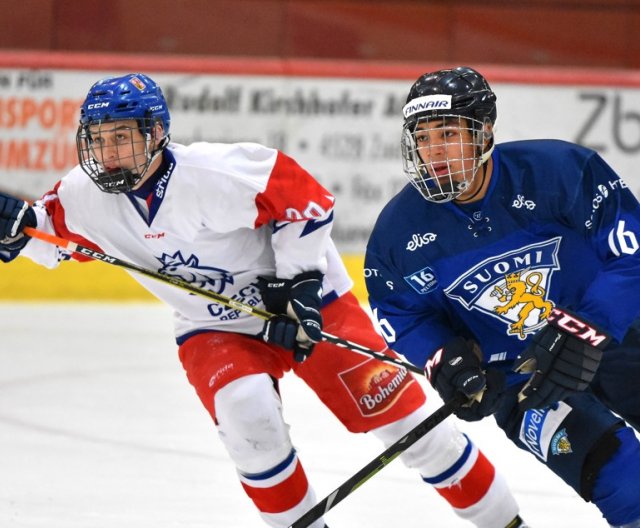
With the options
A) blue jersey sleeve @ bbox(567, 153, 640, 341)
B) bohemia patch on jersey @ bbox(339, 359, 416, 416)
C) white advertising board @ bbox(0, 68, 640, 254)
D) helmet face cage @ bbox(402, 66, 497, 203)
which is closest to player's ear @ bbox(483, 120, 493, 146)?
helmet face cage @ bbox(402, 66, 497, 203)

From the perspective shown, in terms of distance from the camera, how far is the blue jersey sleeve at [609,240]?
2664 mm

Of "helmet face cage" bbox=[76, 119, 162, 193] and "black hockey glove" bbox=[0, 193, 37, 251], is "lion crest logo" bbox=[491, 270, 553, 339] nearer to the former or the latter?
"helmet face cage" bbox=[76, 119, 162, 193]

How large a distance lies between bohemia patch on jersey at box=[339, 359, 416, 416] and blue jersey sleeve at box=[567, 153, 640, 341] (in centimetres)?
68

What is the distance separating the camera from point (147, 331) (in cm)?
614

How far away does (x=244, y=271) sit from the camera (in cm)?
336

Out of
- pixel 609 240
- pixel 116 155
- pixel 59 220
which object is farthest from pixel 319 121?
pixel 609 240

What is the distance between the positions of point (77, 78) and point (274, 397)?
4.15 m

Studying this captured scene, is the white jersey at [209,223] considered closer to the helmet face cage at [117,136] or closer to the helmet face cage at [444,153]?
the helmet face cage at [117,136]

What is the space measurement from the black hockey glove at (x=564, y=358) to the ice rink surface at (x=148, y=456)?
1030 millimetres

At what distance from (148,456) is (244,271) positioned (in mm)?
1057

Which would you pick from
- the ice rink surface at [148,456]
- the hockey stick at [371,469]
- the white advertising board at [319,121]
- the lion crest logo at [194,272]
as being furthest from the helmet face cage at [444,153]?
the white advertising board at [319,121]

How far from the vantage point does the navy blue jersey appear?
107 inches

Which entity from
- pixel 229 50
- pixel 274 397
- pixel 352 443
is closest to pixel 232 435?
pixel 274 397

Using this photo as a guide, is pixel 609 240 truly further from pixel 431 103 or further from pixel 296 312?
pixel 296 312
